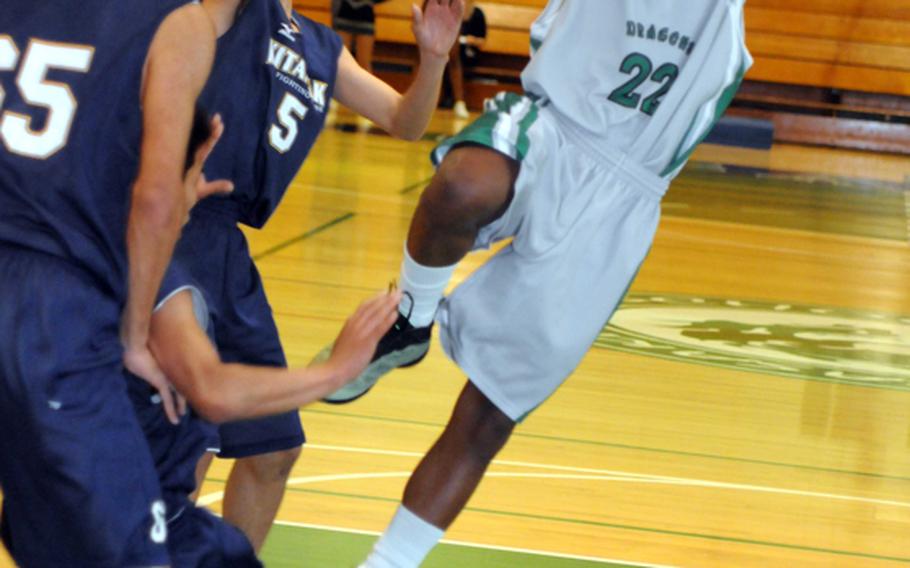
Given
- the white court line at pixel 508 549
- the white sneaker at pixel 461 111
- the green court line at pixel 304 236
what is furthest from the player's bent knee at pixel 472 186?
the white sneaker at pixel 461 111

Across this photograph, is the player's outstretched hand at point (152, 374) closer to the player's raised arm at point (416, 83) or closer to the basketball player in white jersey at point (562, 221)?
the basketball player in white jersey at point (562, 221)

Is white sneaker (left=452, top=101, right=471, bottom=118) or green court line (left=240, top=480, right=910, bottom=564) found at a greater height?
white sneaker (left=452, top=101, right=471, bottom=118)

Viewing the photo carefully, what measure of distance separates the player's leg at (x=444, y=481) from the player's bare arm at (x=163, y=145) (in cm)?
104

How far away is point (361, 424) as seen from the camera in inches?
178

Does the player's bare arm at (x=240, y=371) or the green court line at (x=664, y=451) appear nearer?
the player's bare arm at (x=240, y=371)

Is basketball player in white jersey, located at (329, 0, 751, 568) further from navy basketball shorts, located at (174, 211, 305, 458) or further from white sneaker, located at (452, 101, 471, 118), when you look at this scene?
white sneaker, located at (452, 101, 471, 118)

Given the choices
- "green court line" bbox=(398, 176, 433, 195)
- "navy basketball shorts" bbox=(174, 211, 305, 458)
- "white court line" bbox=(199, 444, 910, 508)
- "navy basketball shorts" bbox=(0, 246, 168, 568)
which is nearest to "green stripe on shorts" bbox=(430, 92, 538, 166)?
"navy basketball shorts" bbox=(174, 211, 305, 458)

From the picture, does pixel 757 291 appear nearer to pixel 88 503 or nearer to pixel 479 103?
pixel 88 503

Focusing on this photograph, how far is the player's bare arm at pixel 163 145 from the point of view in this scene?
2.01m

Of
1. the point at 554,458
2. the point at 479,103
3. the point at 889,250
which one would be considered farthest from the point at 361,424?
the point at 479,103

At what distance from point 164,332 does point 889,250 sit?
752 centimetres

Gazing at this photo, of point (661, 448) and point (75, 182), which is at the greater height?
point (75, 182)

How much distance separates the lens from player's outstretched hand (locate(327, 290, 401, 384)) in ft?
7.10

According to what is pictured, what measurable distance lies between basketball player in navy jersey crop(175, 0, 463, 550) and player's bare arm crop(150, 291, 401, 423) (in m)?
0.64
